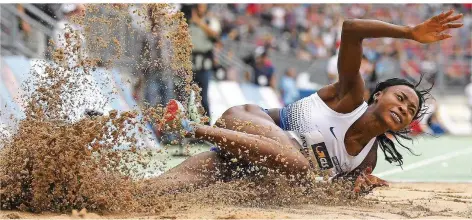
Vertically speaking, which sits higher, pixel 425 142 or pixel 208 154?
pixel 425 142

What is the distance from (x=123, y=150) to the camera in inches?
218

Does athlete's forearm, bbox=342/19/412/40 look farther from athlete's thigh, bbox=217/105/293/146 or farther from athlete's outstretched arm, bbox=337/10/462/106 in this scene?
athlete's thigh, bbox=217/105/293/146

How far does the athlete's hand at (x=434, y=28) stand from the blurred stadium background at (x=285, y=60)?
186cm

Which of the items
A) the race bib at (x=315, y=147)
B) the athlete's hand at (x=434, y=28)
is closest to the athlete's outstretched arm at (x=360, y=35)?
the athlete's hand at (x=434, y=28)

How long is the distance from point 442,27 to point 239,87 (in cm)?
1178

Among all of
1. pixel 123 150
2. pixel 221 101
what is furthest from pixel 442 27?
pixel 221 101

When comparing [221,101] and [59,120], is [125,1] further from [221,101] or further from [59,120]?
[221,101]

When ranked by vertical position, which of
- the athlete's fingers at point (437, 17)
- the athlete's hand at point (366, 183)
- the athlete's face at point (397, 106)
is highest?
the athlete's fingers at point (437, 17)

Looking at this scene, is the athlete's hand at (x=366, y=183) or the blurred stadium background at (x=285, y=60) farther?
the blurred stadium background at (x=285, y=60)

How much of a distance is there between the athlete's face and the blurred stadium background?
5.48 ft

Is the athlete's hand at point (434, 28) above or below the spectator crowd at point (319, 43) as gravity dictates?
below

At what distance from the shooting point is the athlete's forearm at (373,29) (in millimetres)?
5527

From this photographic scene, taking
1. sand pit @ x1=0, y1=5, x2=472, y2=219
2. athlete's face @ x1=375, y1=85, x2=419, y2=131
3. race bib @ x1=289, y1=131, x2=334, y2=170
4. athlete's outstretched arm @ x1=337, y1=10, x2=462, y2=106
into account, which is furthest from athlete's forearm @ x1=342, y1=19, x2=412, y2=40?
sand pit @ x1=0, y1=5, x2=472, y2=219

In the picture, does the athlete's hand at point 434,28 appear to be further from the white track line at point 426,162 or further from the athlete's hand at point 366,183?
the white track line at point 426,162
